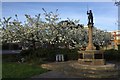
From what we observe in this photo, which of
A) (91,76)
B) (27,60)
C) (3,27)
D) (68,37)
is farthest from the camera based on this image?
(68,37)

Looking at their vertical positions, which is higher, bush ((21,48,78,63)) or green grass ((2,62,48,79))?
bush ((21,48,78,63))

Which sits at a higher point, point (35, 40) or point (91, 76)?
point (35, 40)

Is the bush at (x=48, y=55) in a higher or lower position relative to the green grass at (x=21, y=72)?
higher

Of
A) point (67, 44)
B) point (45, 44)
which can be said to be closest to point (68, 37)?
point (67, 44)

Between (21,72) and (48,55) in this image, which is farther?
(48,55)

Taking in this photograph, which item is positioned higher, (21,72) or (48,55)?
(48,55)

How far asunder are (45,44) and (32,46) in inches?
81.5

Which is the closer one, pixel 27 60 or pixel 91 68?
pixel 91 68

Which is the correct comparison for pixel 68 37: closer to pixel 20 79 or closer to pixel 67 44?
pixel 67 44

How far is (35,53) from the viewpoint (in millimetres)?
24750

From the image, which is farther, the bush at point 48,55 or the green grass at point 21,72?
the bush at point 48,55

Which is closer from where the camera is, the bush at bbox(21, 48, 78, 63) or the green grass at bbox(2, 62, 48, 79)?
the green grass at bbox(2, 62, 48, 79)

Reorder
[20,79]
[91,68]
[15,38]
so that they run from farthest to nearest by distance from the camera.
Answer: [15,38] < [91,68] < [20,79]

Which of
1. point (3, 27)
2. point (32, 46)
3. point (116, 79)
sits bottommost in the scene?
point (116, 79)
